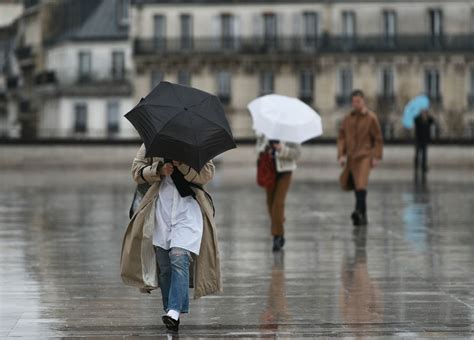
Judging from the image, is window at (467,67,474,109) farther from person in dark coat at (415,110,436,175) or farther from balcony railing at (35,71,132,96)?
person in dark coat at (415,110,436,175)

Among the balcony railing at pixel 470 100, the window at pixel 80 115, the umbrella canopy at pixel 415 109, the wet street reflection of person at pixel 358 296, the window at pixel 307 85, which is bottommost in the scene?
the window at pixel 80 115

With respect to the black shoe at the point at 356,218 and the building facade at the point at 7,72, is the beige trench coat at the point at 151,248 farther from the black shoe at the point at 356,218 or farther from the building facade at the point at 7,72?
the building facade at the point at 7,72

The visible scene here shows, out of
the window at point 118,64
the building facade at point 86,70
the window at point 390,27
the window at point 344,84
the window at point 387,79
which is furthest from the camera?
the window at point 118,64

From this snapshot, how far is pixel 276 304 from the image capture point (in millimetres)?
13523

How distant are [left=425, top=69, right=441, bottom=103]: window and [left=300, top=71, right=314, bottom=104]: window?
21.2ft

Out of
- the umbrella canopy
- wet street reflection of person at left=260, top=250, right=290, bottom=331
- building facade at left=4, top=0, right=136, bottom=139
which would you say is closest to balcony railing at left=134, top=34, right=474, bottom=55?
building facade at left=4, top=0, right=136, bottom=139

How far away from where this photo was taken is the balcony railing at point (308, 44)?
85750 millimetres

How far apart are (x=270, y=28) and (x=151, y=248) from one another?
76272mm

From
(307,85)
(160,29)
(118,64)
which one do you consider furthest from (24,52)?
(307,85)

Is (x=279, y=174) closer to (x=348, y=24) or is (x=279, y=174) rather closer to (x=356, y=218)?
(x=356, y=218)

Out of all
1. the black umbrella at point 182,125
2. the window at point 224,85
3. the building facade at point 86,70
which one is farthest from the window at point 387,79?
the black umbrella at point 182,125

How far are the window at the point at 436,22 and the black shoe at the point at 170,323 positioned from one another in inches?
2967

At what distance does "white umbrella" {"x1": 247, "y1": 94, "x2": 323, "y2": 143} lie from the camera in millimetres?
18922

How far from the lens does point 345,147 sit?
2223 cm
